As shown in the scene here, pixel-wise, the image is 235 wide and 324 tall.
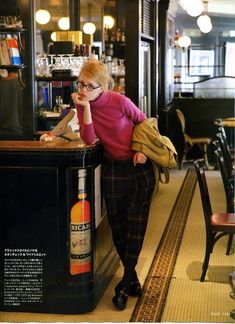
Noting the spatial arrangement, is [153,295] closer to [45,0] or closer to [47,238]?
[47,238]

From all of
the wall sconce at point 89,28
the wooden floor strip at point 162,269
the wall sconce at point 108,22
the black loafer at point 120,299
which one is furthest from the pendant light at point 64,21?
the black loafer at point 120,299

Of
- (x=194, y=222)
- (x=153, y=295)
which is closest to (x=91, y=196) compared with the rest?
(x=153, y=295)

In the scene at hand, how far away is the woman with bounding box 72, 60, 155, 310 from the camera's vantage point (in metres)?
3.54

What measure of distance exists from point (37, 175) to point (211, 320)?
4.42ft

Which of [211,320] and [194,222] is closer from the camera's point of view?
[211,320]

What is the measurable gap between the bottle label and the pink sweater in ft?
1.56

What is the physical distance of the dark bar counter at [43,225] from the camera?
3533 mm

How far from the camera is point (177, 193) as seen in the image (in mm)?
7570

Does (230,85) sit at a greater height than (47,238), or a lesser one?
greater

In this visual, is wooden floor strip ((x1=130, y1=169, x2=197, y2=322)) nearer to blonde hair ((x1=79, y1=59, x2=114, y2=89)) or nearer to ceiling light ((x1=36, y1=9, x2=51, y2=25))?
blonde hair ((x1=79, y1=59, x2=114, y2=89))

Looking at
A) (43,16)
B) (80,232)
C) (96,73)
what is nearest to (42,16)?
(43,16)

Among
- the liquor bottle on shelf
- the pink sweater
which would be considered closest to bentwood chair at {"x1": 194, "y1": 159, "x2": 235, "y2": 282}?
the pink sweater

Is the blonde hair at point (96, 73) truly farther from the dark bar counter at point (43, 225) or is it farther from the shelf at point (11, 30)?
the shelf at point (11, 30)

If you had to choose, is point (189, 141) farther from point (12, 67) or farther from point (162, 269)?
point (162, 269)
